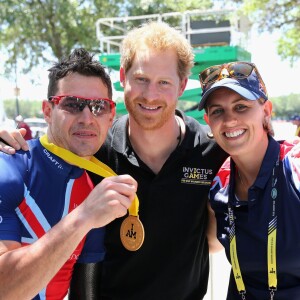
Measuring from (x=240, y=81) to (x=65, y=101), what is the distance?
113 cm

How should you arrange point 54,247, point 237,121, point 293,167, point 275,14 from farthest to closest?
point 275,14, point 237,121, point 293,167, point 54,247

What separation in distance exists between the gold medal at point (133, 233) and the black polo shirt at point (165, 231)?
17.3 inches

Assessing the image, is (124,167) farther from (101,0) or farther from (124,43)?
(101,0)

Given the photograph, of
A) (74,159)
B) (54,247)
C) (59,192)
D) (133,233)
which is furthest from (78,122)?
(54,247)

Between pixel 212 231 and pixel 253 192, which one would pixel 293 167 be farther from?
pixel 212 231

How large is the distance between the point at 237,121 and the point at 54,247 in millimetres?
1450

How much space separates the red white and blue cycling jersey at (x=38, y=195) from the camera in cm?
240

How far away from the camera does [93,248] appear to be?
2885mm

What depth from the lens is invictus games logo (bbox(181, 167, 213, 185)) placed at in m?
3.44

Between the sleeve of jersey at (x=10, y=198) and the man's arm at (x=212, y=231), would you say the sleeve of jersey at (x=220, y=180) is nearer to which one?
the man's arm at (x=212, y=231)

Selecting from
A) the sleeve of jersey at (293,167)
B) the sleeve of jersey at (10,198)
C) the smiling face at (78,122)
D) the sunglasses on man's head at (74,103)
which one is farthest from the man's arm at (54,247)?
the sleeve of jersey at (293,167)

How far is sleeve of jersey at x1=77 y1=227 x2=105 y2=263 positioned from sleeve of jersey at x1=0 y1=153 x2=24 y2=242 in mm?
527

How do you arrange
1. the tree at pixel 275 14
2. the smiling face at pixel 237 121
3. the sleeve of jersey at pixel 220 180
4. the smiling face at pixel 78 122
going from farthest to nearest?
1. the tree at pixel 275 14
2. the sleeve of jersey at pixel 220 180
3. the smiling face at pixel 237 121
4. the smiling face at pixel 78 122

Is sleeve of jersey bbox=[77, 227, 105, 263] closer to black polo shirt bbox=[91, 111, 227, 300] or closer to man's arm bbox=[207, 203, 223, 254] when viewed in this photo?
black polo shirt bbox=[91, 111, 227, 300]
